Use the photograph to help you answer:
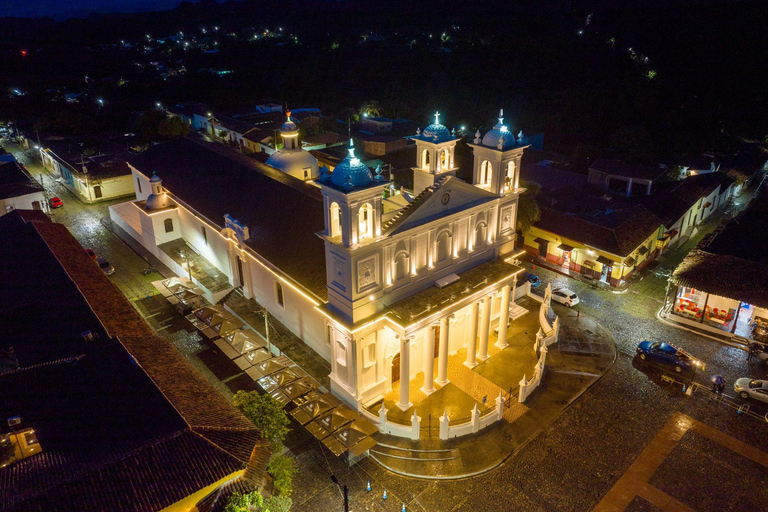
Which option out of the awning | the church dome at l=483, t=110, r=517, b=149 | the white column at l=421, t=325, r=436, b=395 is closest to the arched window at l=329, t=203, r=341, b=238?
the white column at l=421, t=325, r=436, b=395

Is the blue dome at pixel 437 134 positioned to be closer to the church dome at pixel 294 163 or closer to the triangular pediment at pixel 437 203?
the triangular pediment at pixel 437 203

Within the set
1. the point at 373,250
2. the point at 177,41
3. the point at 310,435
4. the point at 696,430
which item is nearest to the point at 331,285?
the point at 373,250

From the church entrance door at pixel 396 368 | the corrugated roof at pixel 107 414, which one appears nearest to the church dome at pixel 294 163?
the corrugated roof at pixel 107 414

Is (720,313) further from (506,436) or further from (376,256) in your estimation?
(376,256)

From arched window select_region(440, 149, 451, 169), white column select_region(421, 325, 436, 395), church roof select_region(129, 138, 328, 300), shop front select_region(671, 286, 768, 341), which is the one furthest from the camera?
shop front select_region(671, 286, 768, 341)

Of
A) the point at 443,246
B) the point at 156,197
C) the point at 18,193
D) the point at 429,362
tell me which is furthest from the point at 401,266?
the point at 18,193

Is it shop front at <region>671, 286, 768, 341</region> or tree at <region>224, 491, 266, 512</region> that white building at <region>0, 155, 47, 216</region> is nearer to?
tree at <region>224, 491, 266, 512</region>
